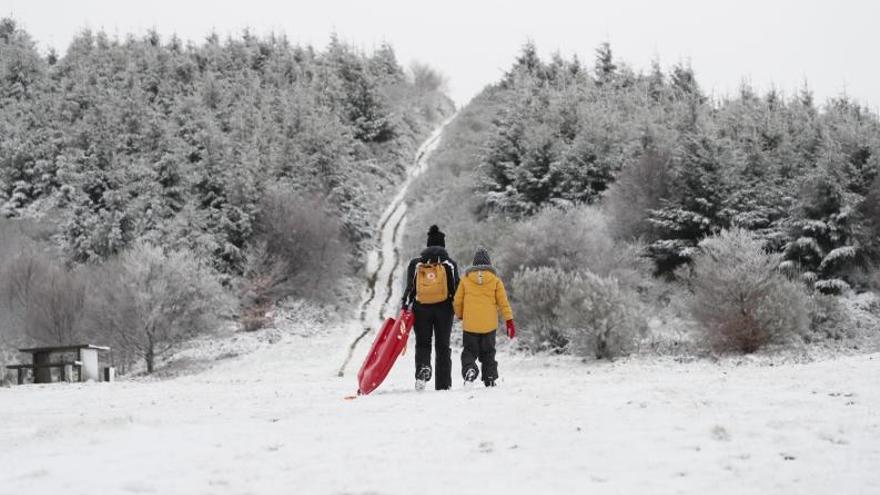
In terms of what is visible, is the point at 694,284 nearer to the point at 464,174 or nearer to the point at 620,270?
the point at 620,270

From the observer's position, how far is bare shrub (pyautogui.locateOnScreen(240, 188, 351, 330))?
39.4m

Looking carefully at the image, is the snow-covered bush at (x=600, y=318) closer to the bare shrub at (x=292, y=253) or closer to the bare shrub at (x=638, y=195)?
the bare shrub at (x=638, y=195)

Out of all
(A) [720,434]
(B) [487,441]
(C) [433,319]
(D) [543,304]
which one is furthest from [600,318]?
(B) [487,441]

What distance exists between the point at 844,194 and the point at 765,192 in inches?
160

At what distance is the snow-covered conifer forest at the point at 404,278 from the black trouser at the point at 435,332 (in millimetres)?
429

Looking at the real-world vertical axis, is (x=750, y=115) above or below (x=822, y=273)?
above

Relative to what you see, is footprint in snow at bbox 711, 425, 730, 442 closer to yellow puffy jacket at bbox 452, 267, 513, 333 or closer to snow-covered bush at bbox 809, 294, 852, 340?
yellow puffy jacket at bbox 452, 267, 513, 333

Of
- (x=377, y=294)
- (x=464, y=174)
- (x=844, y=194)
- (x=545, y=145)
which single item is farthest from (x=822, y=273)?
(x=464, y=174)

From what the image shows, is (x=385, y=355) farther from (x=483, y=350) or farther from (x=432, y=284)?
(x=483, y=350)

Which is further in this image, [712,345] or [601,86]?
[601,86]

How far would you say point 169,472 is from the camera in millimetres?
5883

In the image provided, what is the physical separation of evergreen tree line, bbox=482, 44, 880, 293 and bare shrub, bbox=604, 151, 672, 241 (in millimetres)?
63

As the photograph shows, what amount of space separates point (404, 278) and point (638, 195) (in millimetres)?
29066

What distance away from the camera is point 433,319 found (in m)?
11.1
